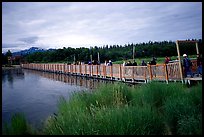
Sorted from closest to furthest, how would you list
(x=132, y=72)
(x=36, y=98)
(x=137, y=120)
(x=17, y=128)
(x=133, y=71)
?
(x=137, y=120) → (x=17, y=128) → (x=36, y=98) → (x=133, y=71) → (x=132, y=72)

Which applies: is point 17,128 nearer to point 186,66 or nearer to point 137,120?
point 137,120

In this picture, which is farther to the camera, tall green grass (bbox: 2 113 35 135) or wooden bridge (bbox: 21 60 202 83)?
wooden bridge (bbox: 21 60 202 83)

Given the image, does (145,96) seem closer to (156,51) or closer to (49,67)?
(49,67)

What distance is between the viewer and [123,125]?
5.64m

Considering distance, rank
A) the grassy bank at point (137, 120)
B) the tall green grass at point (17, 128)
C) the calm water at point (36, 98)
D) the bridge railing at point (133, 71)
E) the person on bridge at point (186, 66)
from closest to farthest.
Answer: the grassy bank at point (137, 120)
the tall green grass at point (17, 128)
the calm water at point (36, 98)
the person on bridge at point (186, 66)
the bridge railing at point (133, 71)

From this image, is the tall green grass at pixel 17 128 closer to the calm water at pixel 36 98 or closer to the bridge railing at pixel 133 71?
the calm water at pixel 36 98

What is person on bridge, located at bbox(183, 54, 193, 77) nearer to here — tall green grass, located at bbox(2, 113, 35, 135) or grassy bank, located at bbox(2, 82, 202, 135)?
grassy bank, located at bbox(2, 82, 202, 135)

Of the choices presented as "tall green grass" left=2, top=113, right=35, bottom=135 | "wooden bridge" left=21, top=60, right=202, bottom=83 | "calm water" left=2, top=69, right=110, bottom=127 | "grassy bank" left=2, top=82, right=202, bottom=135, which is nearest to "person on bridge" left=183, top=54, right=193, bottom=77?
"wooden bridge" left=21, top=60, right=202, bottom=83

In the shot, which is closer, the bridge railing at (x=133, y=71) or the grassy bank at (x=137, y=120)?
the grassy bank at (x=137, y=120)

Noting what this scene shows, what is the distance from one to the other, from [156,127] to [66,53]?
102178 mm

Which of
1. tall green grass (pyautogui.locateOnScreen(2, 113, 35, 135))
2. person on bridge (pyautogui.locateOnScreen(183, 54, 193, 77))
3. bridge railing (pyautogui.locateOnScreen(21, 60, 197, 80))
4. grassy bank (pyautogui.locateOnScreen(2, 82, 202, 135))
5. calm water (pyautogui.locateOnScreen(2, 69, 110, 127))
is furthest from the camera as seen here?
bridge railing (pyautogui.locateOnScreen(21, 60, 197, 80))

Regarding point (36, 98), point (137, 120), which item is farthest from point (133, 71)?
point (137, 120)

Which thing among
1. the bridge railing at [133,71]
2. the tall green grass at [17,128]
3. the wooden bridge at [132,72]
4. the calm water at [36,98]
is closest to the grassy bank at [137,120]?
the tall green grass at [17,128]

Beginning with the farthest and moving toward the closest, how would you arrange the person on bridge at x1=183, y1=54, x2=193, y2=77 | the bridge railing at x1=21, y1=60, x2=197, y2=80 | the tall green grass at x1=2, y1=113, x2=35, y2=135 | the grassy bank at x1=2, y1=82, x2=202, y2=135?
the bridge railing at x1=21, y1=60, x2=197, y2=80, the person on bridge at x1=183, y1=54, x2=193, y2=77, the tall green grass at x1=2, y1=113, x2=35, y2=135, the grassy bank at x1=2, y1=82, x2=202, y2=135
